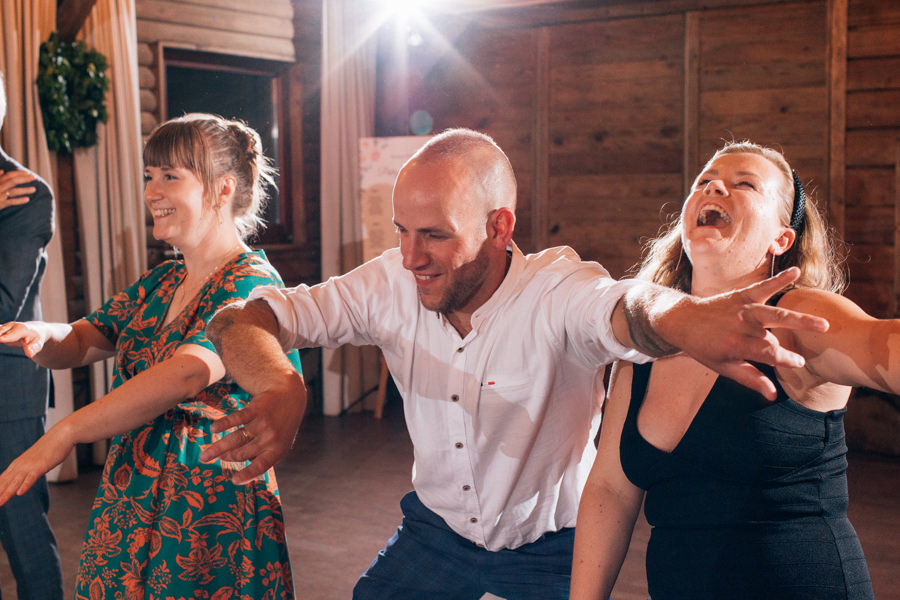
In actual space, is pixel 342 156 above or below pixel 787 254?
above

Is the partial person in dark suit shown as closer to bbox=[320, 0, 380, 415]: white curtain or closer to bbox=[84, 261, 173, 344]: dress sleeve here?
bbox=[84, 261, 173, 344]: dress sleeve

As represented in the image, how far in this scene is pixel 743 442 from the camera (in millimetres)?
1391

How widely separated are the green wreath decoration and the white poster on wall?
1736 mm

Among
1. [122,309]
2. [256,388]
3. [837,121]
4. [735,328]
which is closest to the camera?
[735,328]

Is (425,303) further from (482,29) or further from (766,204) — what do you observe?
(482,29)

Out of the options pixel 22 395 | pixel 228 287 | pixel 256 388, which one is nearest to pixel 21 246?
pixel 22 395

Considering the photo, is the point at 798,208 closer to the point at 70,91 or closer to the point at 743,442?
the point at 743,442

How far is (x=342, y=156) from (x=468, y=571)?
4.64 m

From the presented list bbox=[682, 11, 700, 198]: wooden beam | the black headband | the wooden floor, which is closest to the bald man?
the black headband

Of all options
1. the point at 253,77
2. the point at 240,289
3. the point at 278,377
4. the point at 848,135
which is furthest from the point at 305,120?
the point at 278,377

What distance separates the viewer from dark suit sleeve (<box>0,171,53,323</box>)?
232cm

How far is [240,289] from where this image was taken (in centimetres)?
172

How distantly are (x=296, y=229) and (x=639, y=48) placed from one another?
9.14 ft

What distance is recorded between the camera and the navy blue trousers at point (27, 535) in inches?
89.7
